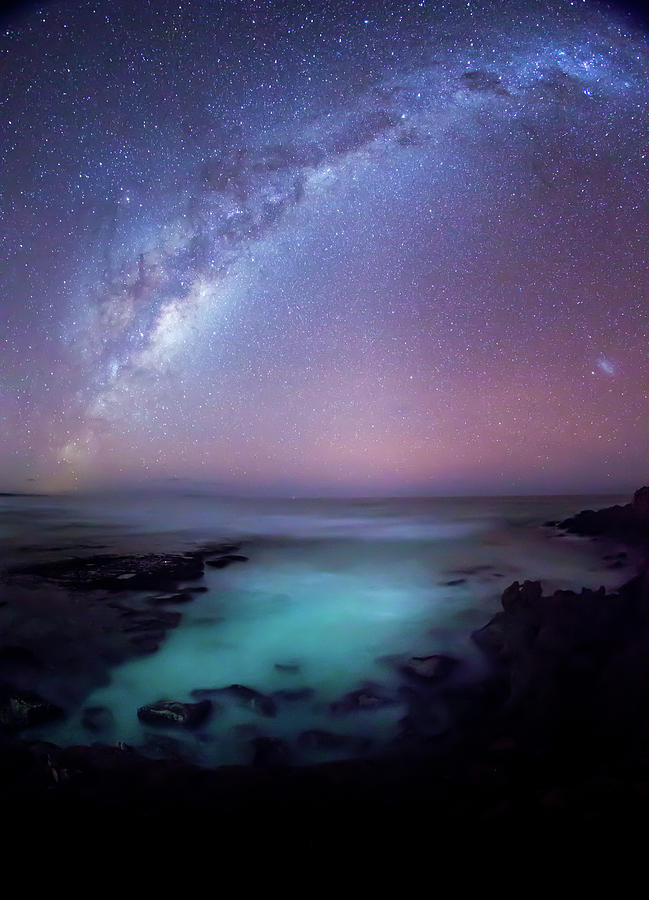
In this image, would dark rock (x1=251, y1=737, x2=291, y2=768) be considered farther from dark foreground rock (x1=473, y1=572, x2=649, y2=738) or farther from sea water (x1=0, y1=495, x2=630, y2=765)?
dark foreground rock (x1=473, y1=572, x2=649, y2=738)

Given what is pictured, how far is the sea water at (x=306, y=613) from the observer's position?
589cm

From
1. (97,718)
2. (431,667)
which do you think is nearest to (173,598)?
(97,718)

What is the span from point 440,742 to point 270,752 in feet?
6.26

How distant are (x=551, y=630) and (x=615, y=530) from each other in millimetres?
12498

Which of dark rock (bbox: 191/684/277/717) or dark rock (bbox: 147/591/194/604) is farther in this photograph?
dark rock (bbox: 147/591/194/604)

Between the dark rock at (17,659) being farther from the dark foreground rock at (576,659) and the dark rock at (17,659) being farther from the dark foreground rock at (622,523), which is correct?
the dark foreground rock at (622,523)

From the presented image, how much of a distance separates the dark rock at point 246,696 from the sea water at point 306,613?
0.49ft

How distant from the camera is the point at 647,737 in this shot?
4.40 metres

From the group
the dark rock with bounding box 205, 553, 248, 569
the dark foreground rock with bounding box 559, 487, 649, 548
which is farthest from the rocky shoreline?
the dark foreground rock with bounding box 559, 487, 649, 548

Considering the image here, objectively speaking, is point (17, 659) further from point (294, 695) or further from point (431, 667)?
point (431, 667)

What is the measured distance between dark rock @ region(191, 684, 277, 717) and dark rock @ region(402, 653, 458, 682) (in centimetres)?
219

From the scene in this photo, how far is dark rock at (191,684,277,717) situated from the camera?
6297mm

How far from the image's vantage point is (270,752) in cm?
529

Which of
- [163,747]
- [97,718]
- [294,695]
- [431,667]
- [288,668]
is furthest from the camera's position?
[288,668]
